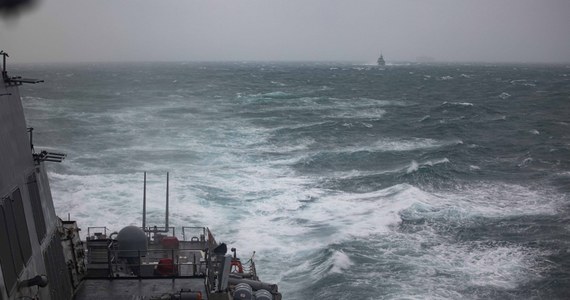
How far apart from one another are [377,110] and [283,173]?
Answer: 49.7 meters

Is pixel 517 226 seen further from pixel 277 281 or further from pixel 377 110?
pixel 377 110

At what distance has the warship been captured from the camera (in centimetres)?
1076

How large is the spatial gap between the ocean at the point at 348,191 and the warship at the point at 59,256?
8697 millimetres

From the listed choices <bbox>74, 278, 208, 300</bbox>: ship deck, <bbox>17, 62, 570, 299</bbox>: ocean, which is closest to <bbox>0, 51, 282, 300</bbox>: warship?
<bbox>74, 278, 208, 300</bbox>: ship deck

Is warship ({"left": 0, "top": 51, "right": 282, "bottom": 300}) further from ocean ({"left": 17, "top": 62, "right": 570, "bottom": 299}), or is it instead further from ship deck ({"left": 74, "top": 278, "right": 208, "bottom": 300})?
ocean ({"left": 17, "top": 62, "right": 570, "bottom": 299})

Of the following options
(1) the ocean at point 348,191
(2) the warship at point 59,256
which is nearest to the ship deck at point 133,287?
(2) the warship at point 59,256

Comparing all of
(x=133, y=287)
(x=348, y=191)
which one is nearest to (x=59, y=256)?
(x=133, y=287)

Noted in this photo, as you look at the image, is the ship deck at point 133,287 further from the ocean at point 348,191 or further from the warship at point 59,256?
the ocean at point 348,191

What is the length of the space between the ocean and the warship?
870cm

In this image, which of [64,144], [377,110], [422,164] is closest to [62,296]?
[422,164]

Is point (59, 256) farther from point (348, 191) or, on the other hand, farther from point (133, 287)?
point (348, 191)

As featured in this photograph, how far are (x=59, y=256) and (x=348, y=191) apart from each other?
2749cm

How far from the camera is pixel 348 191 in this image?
39.8 metres

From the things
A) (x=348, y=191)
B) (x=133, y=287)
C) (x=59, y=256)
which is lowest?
(x=348, y=191)
